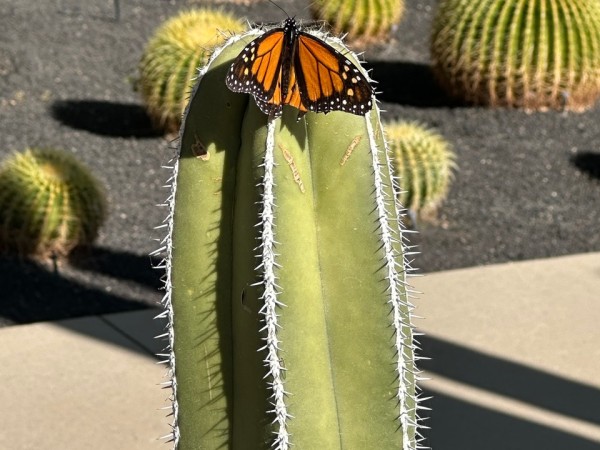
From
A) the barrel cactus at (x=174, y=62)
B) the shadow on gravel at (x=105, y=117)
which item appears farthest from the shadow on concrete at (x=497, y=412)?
the shadow on gravel at (x=105, y=117)

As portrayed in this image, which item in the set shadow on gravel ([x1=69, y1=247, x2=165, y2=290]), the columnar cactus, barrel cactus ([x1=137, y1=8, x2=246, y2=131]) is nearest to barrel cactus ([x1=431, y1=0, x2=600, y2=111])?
barrel cactus ([x1=137, y1=8, x2=246, y2=131])

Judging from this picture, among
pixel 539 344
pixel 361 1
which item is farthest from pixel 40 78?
pixel 539 344

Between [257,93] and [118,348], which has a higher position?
[257,93]

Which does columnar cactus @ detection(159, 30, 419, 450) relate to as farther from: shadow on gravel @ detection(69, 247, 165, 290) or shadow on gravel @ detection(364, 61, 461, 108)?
shadow on gravel @ detection(364, 61, 461, 108)

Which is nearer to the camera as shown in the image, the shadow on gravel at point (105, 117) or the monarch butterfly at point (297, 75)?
the monarch butterfly at point (297, 75)

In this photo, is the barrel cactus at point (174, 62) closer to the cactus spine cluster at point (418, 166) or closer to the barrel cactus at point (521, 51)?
the cactus spine cluster at point (418, 166)

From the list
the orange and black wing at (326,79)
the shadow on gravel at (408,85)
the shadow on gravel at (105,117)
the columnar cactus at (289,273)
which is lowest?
the shadow on gravel at (105,117)

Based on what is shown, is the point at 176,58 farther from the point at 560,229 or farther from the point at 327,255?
the point at 327,255
